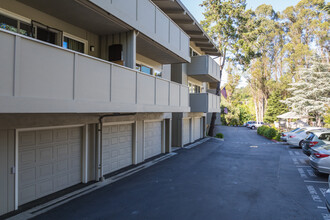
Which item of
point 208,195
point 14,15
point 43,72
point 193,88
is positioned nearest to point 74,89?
point 43,72

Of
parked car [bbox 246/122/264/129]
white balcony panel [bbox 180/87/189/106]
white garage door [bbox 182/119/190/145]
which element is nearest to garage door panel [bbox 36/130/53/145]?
white balcony panel [bbox 180/87/189/106]

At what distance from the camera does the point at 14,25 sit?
611cm

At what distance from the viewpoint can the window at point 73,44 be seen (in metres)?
7.68

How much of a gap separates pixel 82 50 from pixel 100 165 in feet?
14.5

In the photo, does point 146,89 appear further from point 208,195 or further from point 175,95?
point 208,195

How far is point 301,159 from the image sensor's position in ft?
44.6

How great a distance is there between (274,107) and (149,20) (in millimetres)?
35572

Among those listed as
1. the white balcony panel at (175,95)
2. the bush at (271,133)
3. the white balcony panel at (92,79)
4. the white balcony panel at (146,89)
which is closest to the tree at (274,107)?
the bush at (271,133)

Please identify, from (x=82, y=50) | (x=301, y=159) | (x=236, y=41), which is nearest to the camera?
(x=82, y=50)

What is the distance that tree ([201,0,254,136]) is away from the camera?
23.0 metres

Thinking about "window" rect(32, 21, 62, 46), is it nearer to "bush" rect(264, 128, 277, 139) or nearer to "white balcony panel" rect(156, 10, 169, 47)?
"white balcony panel" rect(156, 10, 169, 47)

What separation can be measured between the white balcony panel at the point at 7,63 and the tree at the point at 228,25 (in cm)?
2211

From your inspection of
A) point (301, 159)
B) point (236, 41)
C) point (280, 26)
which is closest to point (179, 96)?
point (301, 159)

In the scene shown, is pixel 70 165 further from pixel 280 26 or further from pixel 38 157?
pixel 280 26
